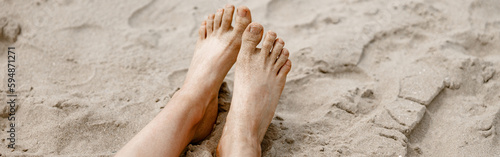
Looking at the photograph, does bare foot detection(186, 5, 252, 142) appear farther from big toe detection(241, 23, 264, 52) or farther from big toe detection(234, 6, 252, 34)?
big toe detection(241, 23, 264, 52)

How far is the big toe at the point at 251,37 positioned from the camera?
187 cm

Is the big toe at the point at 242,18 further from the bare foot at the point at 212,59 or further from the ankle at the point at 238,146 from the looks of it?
the ankle at the point at 238,146

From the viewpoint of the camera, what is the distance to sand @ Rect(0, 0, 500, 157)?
178 cm

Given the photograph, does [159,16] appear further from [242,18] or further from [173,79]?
[242,18]

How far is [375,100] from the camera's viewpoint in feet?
6.52

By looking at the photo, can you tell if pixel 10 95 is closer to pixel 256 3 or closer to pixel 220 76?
pixel 220 76

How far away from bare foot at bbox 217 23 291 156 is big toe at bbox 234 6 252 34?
0.12m

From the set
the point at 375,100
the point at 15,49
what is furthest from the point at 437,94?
the point at 15,49

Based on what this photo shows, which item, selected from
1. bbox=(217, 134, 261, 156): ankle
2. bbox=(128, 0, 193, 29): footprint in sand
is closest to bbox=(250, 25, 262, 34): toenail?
→ bbox=(217, 134, 261, 156): ankle

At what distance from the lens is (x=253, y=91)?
6.01 feet

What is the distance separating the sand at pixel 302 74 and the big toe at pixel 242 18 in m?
0.28

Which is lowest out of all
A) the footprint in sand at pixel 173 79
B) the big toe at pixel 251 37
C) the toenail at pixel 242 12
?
the footprint in sand at pixel 173 79

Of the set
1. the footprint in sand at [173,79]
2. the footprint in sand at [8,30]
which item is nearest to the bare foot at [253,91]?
the footprint in sand at [173,79]

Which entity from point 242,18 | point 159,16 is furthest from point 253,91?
point 159,16
